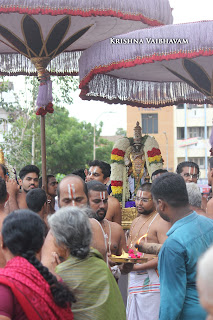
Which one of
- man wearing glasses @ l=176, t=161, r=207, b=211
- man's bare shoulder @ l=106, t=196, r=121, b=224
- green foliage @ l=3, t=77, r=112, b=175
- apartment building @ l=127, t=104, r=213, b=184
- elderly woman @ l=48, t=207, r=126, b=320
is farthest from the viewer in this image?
apartment building @ l=127, t=104, r=213, b=184

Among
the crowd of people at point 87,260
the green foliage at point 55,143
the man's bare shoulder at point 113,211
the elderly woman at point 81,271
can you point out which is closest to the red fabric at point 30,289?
the crowd of people at point 87,260

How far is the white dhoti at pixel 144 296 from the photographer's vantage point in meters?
4.97

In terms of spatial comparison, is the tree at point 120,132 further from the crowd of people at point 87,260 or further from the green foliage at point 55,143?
the crowd of people at point 87,260

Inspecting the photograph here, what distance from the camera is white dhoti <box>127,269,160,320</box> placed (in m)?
4.97

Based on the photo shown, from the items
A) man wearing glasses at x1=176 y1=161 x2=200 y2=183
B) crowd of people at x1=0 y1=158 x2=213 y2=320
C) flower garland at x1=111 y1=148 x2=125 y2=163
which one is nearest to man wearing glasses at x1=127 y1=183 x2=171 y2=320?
crowd of people at x1=0 y1=158 x2=213 y2=320

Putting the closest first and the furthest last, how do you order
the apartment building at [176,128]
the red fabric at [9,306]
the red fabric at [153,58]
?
the red fabric at [9,306] → the red fabric at [153,58] → the apartment building at [176,128]

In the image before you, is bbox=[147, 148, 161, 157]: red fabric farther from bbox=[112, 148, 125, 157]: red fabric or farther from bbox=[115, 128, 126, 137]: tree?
bbox=[115, 128, 126, 137]: tree

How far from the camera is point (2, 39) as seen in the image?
8195 millimetres

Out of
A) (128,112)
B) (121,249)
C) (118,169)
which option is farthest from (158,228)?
(128,112)

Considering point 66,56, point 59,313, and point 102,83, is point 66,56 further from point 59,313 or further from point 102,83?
point 59,313

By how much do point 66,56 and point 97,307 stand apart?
7.05 m

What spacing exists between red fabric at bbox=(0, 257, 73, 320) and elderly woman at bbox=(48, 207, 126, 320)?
27 cm

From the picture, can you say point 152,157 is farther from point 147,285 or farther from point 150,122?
point 150,122

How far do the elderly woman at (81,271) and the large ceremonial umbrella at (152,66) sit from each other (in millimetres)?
4257
